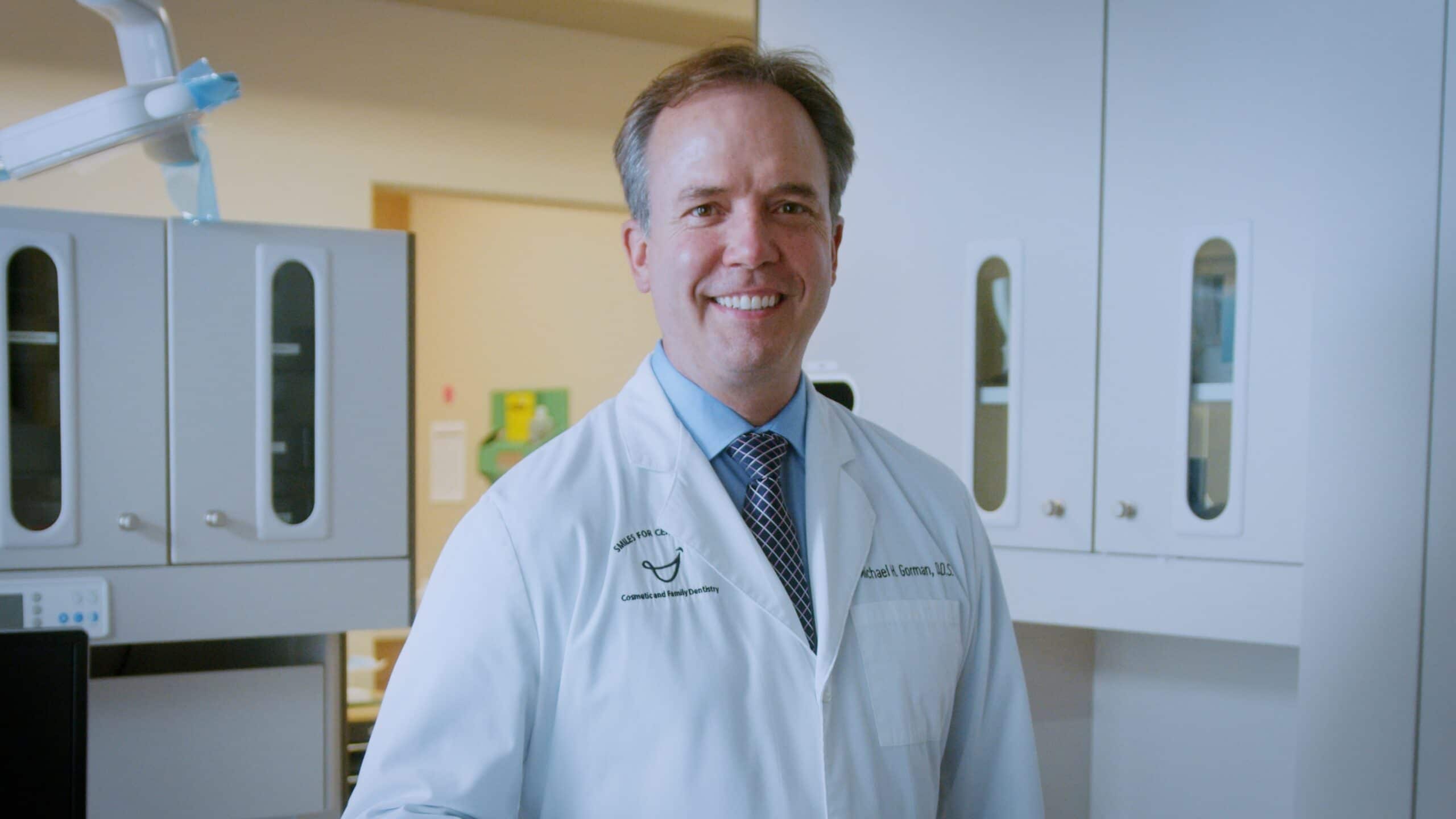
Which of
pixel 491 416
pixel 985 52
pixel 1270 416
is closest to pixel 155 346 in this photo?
pixel 985 52

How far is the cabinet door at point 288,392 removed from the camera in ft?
5.74

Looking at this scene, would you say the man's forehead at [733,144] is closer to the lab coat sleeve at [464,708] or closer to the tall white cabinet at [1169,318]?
the lab coat sleeve at [464,708]

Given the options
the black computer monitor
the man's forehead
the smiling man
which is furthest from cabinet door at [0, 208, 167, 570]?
the man's forehead

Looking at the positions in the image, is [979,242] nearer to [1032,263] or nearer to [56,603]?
[1032,263]

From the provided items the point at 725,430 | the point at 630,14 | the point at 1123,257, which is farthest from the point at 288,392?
the point at 630,14

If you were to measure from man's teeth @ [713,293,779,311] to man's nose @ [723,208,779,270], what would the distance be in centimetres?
3

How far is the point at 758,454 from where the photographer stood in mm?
1164

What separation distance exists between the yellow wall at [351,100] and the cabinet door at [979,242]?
2312mm

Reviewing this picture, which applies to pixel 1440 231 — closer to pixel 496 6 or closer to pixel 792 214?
pixel 792 214

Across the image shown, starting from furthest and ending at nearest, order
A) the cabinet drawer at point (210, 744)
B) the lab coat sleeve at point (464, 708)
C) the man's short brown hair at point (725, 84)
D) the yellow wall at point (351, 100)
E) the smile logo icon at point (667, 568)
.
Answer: the yellow wall at point (351, 100)
the cabinet drawer at point (210, 744)
the man's short brown hair at point (725, 84)
the smile logo icon at point (667, 568)
the lab coat sleeve at point (464, 708)

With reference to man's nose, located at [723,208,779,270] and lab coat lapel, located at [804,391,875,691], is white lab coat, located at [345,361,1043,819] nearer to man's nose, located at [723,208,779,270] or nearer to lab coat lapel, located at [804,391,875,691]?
lab coat lapel, located at [804,391,875,691]

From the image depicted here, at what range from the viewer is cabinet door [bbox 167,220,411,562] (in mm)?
1748

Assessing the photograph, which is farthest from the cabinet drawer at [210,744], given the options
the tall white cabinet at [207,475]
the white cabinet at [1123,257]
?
the white cabinet at [1123,257]

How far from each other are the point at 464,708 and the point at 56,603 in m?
1.11
